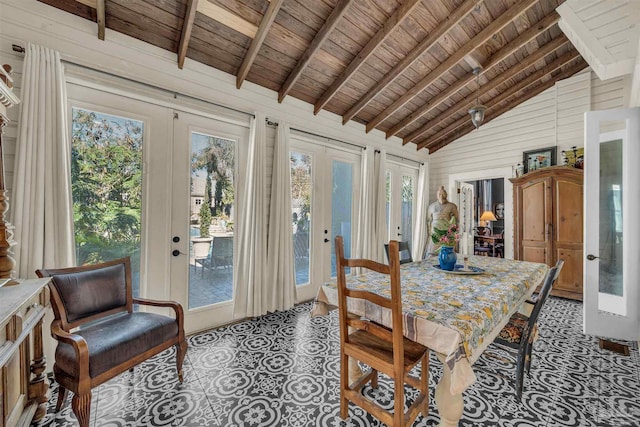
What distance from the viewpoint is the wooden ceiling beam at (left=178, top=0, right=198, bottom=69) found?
6.73 feet

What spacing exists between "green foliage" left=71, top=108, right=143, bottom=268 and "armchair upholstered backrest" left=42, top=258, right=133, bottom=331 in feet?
1.23

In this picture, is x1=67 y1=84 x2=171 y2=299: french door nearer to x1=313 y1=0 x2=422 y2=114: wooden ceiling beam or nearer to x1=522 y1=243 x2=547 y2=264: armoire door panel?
x1=313 y1=0 x2=422 y2=114: wooden ceiling beam

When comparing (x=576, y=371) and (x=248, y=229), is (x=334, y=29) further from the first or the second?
(x=576, y=371)

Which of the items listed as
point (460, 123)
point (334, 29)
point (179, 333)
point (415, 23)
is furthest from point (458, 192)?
point (179, 333)

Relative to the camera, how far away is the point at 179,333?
Answer: 1998mm

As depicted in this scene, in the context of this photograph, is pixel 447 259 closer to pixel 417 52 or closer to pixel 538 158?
pixel 417 52

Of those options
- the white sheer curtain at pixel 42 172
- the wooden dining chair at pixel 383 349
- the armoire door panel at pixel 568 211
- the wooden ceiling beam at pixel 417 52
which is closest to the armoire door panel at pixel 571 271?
the armoire door panel at pixel 568 211

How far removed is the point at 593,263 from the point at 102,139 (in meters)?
4.83

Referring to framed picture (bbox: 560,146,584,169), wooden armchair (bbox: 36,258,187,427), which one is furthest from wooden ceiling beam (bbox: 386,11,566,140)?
wooden armchair (bbox: 36,258,187,427)

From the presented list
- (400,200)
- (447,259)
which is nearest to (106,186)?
(447,259)

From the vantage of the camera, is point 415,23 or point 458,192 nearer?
point 415,23

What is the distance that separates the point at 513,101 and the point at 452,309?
16.2ft

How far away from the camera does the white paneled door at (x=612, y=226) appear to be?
8.41 feet

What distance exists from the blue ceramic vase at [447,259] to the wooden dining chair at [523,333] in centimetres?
58
